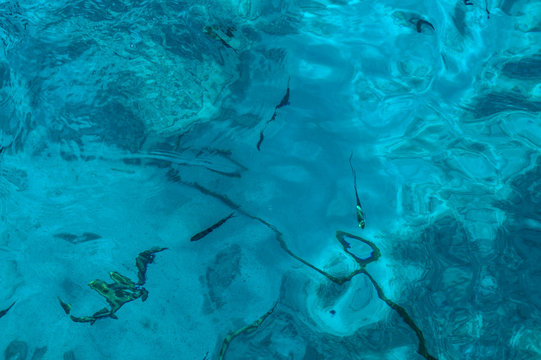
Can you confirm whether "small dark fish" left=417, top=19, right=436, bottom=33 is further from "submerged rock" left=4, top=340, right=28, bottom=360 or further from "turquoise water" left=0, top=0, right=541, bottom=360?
"submerged rock" left=4, top=340, right=28, bottom=360

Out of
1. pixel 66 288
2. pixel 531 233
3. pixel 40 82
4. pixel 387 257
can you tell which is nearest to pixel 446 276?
pixel 387 257

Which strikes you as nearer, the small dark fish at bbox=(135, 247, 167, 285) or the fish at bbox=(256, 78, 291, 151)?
the small dark fish at bbox=(135, 247, 167, 285)

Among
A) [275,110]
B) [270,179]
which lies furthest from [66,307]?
[275,110]

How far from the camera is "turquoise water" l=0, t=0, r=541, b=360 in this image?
1.90m

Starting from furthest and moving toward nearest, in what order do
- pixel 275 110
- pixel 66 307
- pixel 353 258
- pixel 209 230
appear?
pixel 275 110 < pixel 209 230 < pixel 353 258 < pixel 66 307

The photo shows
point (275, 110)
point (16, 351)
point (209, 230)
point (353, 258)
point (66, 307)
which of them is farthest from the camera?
point (275, 110)

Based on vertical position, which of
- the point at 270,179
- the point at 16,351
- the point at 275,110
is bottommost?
the point at 16,351

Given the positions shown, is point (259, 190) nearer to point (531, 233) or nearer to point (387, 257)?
point (387, 257)

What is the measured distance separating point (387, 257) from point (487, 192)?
0.65 metres

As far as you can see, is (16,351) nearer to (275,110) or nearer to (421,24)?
(275,110)

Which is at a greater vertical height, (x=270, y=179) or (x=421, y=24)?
(x=421, y=24)

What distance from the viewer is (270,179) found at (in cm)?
237

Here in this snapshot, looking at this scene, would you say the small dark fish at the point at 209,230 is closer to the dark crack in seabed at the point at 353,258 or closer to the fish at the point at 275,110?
the dark crack in seabed at the point at 353,258

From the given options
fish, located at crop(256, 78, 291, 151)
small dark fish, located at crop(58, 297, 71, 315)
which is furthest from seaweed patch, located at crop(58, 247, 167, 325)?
fish, located at crop(256, 78, 291, 151)
